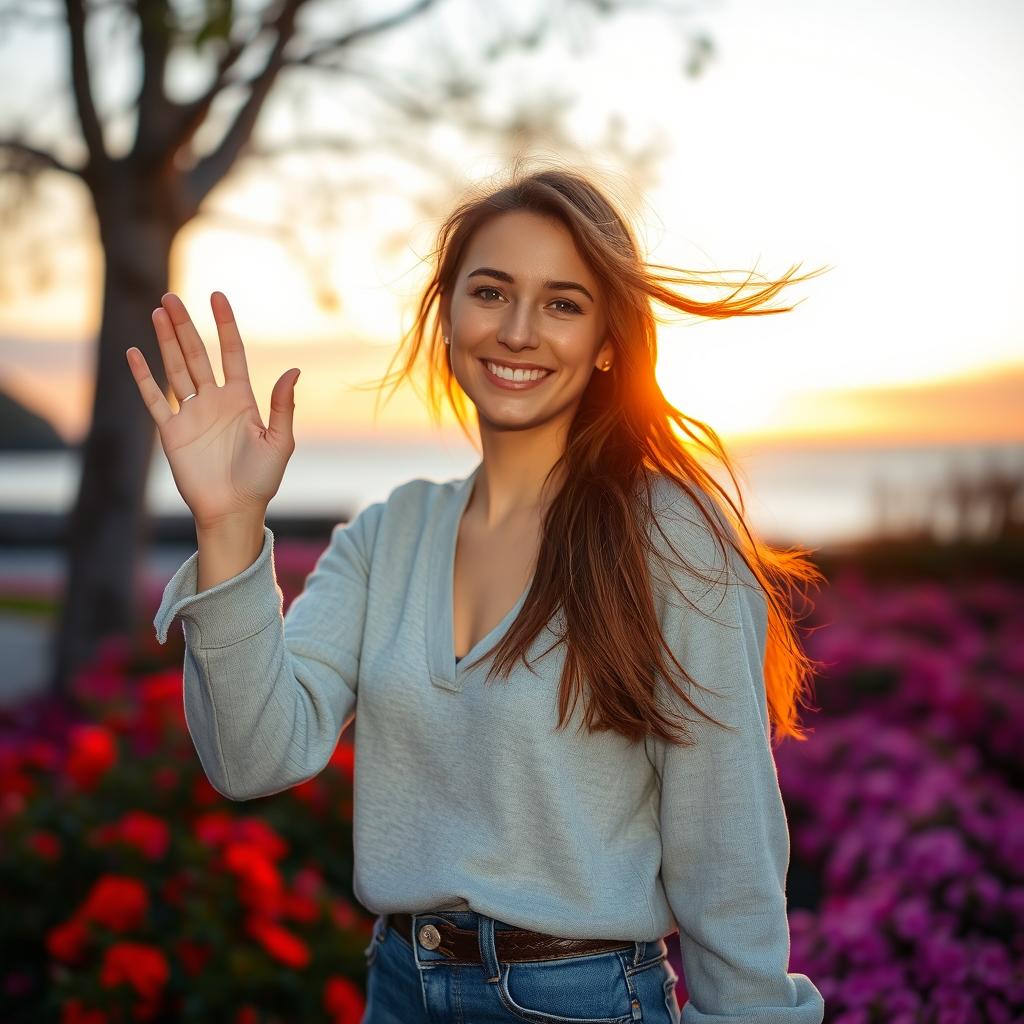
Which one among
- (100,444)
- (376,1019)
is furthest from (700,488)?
(100,444)

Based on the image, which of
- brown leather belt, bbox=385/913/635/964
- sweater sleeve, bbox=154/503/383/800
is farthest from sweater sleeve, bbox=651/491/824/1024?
sweater sleeve, bbox=154/503/383/800

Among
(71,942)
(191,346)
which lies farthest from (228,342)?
(71,942)

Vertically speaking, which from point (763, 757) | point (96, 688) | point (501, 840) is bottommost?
point (96, 688)

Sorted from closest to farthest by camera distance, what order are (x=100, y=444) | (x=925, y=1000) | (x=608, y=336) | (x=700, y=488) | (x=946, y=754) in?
(x=700, y=488), (x=608, y=336), (x=925, y=1000), (x=946, y=754), (x=100, y=444)

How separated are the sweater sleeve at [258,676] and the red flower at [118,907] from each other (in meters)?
1.34

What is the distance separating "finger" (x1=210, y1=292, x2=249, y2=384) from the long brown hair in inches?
20.0

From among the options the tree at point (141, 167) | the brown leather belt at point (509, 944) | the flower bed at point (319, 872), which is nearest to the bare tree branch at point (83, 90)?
the tree at point (141, 167)

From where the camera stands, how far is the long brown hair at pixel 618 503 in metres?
1.84

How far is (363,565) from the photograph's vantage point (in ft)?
7.28

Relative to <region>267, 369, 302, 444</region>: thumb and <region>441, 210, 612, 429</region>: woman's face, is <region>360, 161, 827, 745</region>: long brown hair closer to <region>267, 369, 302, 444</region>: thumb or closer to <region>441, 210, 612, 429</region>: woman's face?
<region>441, 210, 612, 429</region>: woman's face

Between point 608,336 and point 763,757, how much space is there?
2.65ft

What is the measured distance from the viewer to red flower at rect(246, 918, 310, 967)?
9.60 ft

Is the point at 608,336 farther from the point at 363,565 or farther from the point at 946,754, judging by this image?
the point at 946,754

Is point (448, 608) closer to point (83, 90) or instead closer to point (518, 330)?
point (518, 330)
